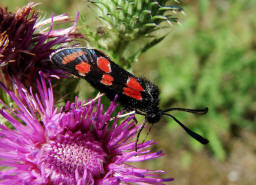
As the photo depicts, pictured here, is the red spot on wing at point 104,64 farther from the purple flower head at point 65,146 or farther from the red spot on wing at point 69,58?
the purple flower head at point 65,146

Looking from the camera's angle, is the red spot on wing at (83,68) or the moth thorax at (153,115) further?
the moth thorax at (153,115)

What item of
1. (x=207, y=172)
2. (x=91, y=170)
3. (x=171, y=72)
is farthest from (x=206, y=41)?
(x=91, y=170)

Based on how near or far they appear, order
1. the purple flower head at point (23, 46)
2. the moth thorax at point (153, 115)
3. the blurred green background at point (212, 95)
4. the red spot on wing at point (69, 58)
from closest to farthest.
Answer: the red spot on wing at point (69, 58)
the purple flower head at point (23, 46)
the moth thorax at point (153, 115)
the blurred green background at point (212, 95)

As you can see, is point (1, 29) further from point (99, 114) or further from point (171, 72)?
point (171, 72)

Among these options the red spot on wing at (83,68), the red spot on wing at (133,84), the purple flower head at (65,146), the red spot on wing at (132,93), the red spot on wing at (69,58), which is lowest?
the purple flower head at (65,146)

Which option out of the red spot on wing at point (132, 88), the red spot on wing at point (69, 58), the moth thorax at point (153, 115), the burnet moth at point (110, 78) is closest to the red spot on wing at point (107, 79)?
the burnet moth at point (110, 78)

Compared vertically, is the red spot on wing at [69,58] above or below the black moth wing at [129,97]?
above
